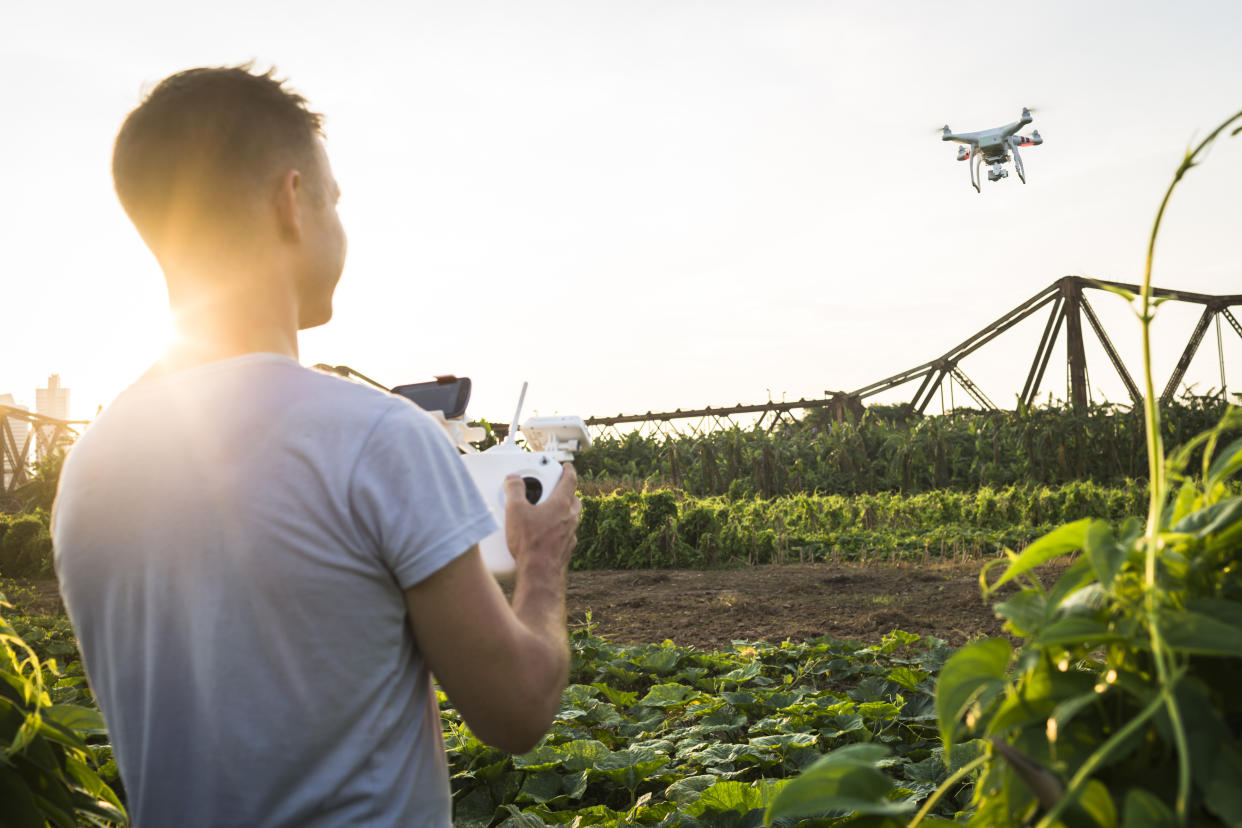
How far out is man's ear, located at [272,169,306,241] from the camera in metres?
1.08

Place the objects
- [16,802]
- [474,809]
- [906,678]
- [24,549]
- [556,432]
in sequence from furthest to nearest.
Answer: [24,549]
[906,678]
[474,809]
[556,432]
[16,802]

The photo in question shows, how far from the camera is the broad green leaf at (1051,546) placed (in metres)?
0.60

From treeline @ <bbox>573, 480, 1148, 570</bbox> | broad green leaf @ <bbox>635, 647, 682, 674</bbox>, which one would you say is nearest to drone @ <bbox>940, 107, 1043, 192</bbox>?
treeline @ <bbox>573, 480, 1148, 570</bbox>

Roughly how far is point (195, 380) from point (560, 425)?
116cm

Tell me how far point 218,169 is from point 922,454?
13.7m

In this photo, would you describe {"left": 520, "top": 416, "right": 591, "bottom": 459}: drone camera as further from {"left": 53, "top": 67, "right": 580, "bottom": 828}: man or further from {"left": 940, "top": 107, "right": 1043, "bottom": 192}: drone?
{"left": 940, "top": 107, "right": 1043, "bottom": 192}: drone

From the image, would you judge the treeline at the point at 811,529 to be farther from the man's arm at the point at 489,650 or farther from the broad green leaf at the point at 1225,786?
the broad green leaf at the point at 1225,786

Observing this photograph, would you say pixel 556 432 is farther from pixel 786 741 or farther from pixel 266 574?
pixel 266 574

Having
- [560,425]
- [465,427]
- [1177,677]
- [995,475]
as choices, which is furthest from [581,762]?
[995,475]

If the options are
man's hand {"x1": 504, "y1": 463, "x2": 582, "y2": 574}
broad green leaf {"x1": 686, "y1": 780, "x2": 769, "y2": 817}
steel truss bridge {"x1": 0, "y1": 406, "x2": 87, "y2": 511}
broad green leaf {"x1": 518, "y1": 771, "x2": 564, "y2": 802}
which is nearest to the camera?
man's hand {"x1": 504, "y1": 463, "x2": 582, "y2": 574}

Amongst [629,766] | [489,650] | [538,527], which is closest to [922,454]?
[629,766]

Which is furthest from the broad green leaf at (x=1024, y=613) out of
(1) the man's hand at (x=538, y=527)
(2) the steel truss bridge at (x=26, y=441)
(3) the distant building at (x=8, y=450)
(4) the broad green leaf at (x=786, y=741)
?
(3) the distant building at (x=8, y=450)

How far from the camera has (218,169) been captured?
41.6 inches

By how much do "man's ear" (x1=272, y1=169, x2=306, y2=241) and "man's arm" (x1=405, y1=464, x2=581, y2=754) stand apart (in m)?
0.45
